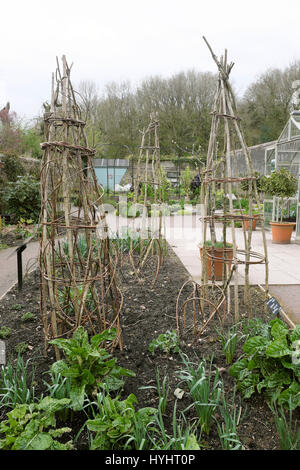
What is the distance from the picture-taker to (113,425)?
1.40m

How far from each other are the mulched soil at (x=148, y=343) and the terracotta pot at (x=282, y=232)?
320 centimetres

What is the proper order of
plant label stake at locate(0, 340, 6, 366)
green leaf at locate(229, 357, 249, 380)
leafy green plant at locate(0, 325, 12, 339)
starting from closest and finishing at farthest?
green leaf at locate(229, 357, 249, 380) → plant label stake at locate(0, 340, 6, 366) → leafy green plant at locate(0, 325, 12, 339)

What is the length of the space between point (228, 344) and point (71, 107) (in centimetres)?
182

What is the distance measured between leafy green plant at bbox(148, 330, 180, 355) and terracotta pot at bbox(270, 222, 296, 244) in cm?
473

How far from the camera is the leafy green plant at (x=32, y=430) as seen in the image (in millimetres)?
1355

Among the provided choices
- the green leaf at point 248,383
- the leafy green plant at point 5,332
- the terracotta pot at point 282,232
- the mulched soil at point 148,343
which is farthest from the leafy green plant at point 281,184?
the leafy green plant at point 5,332

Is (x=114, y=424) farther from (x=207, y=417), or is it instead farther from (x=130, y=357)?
(x=130, y=357)

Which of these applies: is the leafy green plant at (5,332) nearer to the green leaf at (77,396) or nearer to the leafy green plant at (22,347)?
the leafy green plant at (22,347)

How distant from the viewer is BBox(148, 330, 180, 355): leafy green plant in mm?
2252

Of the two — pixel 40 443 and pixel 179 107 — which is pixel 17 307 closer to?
pixel 40 443

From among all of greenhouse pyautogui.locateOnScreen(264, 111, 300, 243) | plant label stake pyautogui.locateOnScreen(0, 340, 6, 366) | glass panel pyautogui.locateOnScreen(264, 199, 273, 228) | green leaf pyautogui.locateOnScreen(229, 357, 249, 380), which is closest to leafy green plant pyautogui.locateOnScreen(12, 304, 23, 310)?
plant label stake pyautogui.locateOnScreen(0, 340, 6, 366)

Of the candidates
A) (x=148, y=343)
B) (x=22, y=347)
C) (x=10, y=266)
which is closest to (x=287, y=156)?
(x=10, y=266)

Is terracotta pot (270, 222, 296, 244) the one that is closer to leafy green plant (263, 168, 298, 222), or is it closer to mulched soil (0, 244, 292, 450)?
leafy green plant (263, 168, 298, 222)

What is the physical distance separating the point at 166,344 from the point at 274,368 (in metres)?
0.75
